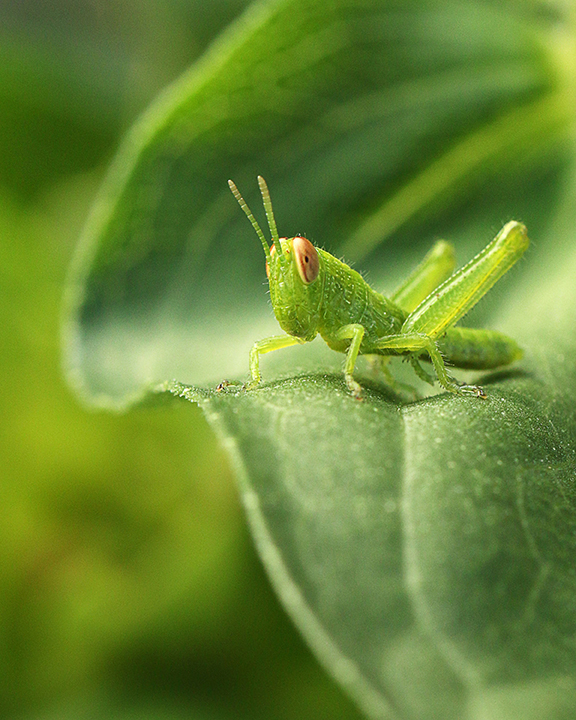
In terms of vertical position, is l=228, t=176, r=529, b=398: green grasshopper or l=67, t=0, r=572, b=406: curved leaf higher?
l=67, t=0, r=572, b=406: curved leaf

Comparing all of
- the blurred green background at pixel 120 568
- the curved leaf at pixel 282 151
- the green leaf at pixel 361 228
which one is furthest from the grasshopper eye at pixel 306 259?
the blurred green background at pixel 120 568

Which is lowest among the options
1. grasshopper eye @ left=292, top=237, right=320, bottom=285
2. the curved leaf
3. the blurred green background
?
the blurred green background

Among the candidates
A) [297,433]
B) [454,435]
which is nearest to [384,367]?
[454,435]

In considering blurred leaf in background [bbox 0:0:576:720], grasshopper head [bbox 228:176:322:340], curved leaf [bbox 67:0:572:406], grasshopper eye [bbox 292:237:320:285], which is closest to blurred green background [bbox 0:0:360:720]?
blurred leaf in background [bbox 0:0:576:720]

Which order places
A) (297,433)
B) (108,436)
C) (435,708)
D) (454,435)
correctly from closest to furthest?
(435,708) → (297,433) → (454,435) → (108,436)

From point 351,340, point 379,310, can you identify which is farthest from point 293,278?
point 379,310

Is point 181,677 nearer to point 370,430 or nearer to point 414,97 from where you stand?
point 370,430

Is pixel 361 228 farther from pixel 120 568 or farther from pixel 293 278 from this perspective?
pixel 120 568

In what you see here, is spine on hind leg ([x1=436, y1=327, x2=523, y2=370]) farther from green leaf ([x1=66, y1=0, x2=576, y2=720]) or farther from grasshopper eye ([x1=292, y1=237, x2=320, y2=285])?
grasshopper eye ([x1=292, y1=237, x2=320, y2=285])
